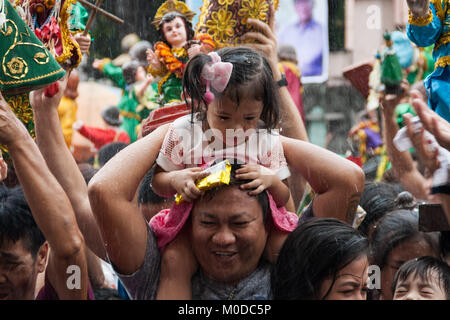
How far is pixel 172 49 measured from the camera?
13.7 ft

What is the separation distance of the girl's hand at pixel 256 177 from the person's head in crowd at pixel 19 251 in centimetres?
96

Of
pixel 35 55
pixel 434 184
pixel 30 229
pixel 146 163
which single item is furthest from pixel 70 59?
pixel 434 184

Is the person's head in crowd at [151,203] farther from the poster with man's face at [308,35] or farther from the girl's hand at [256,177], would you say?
the poster with man's face at [308,35]

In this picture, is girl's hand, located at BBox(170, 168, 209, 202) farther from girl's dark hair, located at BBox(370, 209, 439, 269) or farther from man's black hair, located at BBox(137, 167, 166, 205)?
girl's dark hair, located at BBox(370, 209, 439, 269)

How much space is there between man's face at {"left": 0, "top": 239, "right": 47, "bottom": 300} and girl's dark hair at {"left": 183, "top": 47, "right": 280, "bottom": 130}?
2.98 ft

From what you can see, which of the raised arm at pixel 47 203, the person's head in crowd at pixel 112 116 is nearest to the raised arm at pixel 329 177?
the raised arm at pixel 47 203

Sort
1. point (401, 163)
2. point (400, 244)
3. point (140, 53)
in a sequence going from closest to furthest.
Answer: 1. point (400, 244)
2. point (401, 163)
3. point (140, 53)

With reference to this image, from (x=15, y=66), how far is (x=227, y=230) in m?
1.03

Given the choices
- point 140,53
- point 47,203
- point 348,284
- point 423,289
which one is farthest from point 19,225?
point 140,53

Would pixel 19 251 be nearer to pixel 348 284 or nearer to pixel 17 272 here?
pixel 17 272

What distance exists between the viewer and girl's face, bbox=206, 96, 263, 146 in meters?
2.51

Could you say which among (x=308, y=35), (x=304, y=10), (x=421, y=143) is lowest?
(x=308, y=35)

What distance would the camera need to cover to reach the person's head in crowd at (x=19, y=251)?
2861 mm

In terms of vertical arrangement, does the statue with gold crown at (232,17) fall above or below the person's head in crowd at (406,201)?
above
